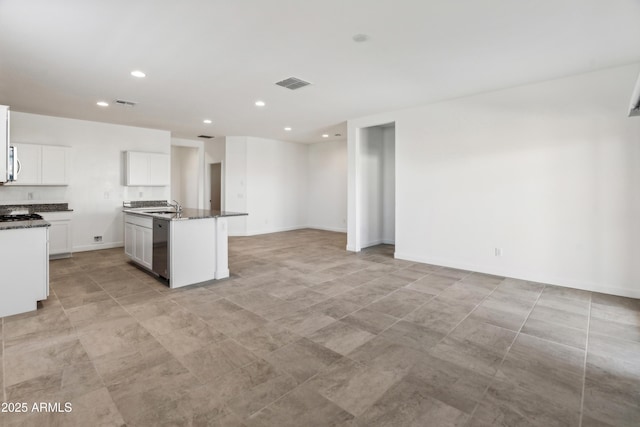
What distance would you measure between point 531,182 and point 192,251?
16.1ft

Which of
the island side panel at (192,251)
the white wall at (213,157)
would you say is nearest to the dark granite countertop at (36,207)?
the island side panel at (192,251)

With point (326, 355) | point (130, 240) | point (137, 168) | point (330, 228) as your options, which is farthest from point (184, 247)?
point (330, 228)

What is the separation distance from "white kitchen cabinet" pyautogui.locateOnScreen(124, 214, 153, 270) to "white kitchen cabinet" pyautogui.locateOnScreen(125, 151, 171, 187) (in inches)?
69.6

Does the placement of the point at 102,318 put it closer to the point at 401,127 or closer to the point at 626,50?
the point at 401,127

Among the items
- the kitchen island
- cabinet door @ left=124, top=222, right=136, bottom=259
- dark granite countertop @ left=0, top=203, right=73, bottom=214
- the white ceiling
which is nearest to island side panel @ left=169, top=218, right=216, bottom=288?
the kitchen island

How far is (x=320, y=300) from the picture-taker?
12.1 ft

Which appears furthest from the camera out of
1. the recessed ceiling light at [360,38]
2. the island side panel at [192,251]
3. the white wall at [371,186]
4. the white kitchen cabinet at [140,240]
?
the white wall at [371,186]

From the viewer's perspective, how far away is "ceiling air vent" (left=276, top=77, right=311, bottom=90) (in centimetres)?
419

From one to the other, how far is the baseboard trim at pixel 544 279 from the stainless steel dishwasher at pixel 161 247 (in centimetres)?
412

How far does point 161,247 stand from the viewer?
4.34m

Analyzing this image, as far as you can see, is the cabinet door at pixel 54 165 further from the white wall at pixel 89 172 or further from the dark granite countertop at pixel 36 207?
the dark granite countertop at pixel 36 207

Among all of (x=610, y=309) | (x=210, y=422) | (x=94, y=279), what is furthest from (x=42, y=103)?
(x=610, y=309)

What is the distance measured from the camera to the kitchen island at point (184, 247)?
4152 millimetres

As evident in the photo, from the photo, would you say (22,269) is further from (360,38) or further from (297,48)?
(360,38)
